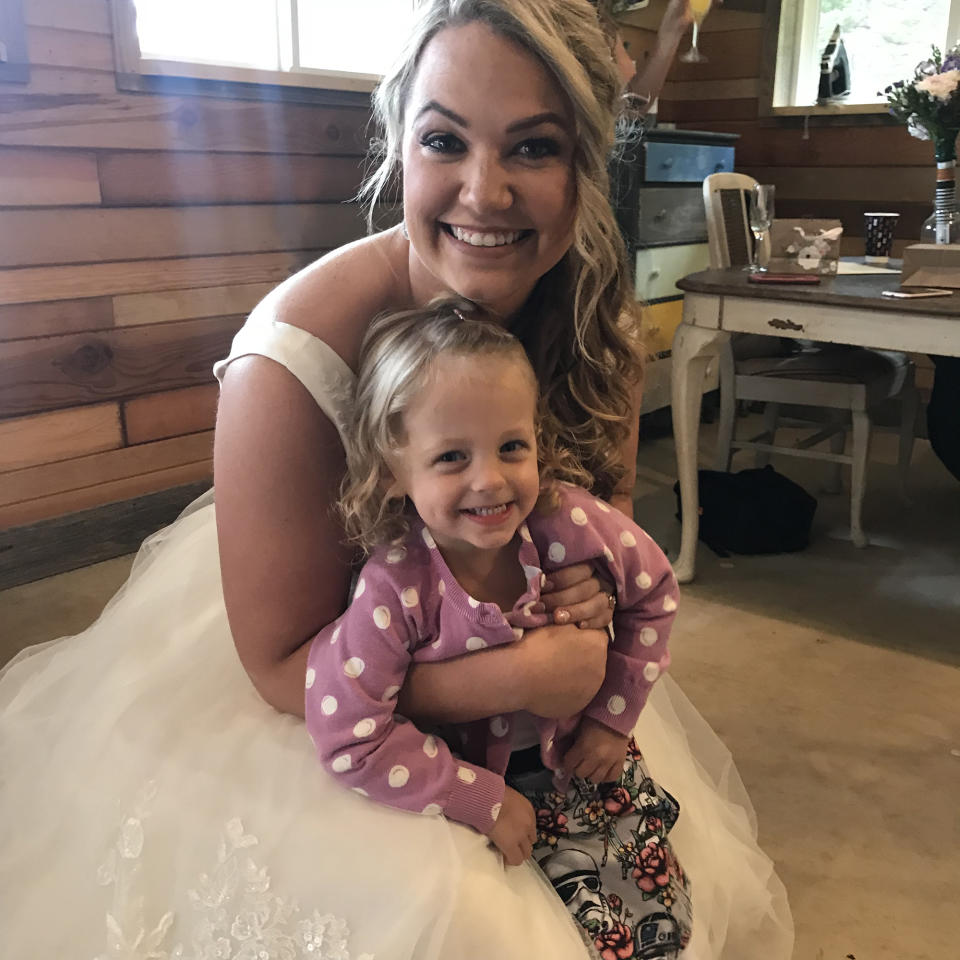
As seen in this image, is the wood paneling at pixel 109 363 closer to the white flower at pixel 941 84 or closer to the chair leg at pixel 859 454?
the chair leg at pixel 859 454

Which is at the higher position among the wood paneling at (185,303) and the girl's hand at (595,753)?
the wood paneling at (185,303)

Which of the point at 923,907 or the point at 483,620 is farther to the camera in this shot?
the point at 923,907

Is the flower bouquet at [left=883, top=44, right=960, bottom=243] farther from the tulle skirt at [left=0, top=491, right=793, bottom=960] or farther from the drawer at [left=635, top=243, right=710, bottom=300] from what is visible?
the tulle skirt at [left=0, top=491, right=793, bottom=960]

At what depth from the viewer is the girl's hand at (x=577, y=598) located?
94 cm

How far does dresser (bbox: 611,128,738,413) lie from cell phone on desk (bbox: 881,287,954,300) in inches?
43.4

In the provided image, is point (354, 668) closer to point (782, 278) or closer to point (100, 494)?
point (782, 278)

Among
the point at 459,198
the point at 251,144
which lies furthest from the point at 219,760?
the point at 251,144

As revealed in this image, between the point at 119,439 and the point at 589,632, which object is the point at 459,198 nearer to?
the point at 589,632

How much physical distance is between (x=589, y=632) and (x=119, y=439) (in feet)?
6.28

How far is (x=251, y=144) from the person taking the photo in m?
2.58

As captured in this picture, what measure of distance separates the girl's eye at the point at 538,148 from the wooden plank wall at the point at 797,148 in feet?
11.0

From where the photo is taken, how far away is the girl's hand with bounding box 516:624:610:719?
0.90 meters

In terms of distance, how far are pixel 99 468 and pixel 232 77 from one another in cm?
111

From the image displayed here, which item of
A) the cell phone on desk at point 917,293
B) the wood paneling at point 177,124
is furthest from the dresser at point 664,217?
the cell phone on desk at point 917,293
